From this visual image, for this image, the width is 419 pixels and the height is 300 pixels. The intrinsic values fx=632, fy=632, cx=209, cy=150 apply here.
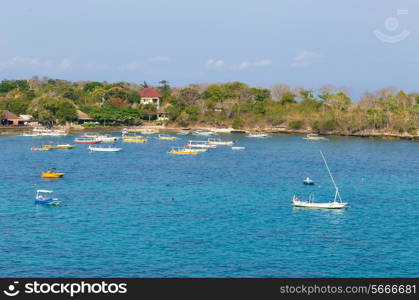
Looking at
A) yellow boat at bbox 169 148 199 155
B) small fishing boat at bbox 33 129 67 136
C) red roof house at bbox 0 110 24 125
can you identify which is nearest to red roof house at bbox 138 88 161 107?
red roof house at bbox 0 110 24 125

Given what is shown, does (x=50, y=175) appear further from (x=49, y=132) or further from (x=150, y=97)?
(x=150, y=97)

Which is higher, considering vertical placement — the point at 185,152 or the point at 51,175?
the point at 185,152

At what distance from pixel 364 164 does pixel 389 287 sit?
A: 66136 millimetres

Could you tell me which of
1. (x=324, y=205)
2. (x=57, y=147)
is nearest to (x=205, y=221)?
(x=324, y=205)

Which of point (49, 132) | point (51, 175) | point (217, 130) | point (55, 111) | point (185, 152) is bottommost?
point (51, 175)

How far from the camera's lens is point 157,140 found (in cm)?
13525

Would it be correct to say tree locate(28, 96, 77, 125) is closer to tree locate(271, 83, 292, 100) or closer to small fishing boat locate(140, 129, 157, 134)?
small fishing boat locate(140, 129, 157, 134)

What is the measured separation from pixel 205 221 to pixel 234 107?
11796cm

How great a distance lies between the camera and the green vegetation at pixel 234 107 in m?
154

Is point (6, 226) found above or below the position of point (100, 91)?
below

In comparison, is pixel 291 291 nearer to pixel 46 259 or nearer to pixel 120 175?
pixel 46 259

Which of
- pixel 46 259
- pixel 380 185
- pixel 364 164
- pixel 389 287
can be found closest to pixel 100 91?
pixel 364 164

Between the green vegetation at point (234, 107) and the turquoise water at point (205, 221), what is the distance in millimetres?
61763

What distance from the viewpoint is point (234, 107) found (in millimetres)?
169125
